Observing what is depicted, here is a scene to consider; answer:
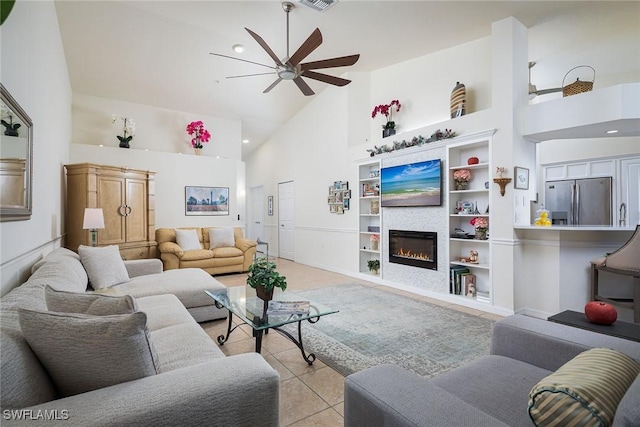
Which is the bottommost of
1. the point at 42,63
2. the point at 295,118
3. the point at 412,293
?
the point at 412,293

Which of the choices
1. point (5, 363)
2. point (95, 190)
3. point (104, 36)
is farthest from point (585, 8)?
point (95, 190)

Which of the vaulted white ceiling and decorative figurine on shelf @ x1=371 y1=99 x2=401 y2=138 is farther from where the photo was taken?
decorative figurine on shelf @ x1=371 y1=99 x2=401 y2=138

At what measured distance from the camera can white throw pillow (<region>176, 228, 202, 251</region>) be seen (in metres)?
5.85

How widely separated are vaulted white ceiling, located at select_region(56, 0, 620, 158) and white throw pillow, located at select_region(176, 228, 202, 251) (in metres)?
2.72

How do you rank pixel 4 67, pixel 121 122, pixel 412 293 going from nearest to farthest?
pixel 4 67, pixel 412 293, pixel 121 122

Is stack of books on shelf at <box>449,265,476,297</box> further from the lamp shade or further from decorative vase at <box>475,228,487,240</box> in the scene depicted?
the lamp shade

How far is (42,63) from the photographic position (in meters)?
2.84

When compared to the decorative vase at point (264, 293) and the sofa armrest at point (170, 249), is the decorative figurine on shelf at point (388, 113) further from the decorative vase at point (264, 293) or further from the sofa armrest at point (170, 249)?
the sofa armrest at point (170, 249)

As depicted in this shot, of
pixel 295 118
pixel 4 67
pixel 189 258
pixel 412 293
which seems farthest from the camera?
pixel 295 118

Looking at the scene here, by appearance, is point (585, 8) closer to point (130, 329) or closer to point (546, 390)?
point (546, 390)

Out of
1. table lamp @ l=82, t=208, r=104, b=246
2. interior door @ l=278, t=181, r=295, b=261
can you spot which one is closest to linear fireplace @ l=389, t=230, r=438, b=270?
interior door @ l=278, t=181, r=295, b=261

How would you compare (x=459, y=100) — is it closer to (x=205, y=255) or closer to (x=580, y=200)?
(x=580, y=200)

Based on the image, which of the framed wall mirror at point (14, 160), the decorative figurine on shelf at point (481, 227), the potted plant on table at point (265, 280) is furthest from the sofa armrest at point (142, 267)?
the decorative figurine on shelf at point (481, 227)

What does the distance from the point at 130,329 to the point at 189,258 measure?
4803 millimetres
